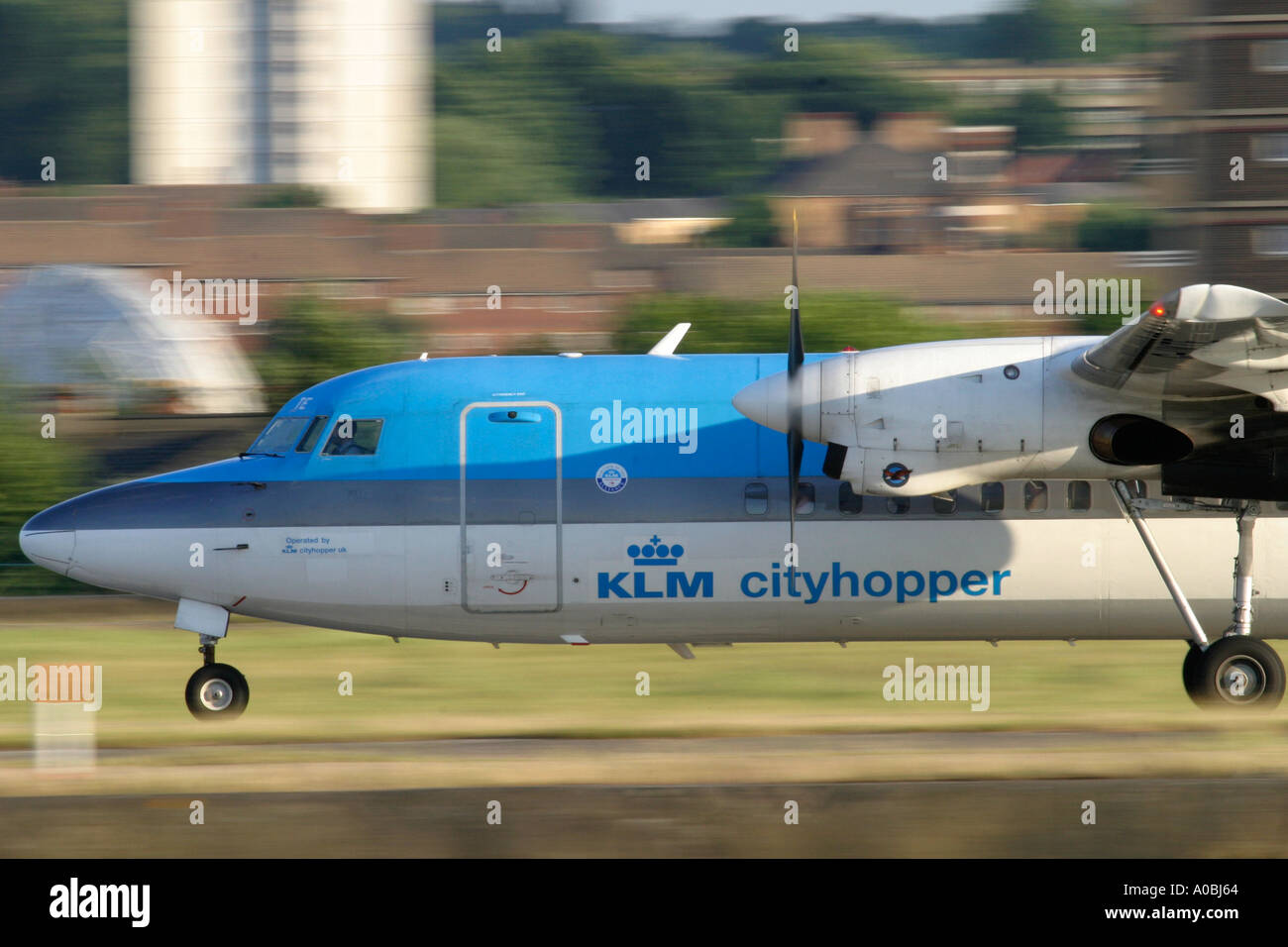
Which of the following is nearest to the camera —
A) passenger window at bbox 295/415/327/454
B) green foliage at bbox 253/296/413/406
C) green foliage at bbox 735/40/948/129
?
passenger window at bbox 295/415/327/454

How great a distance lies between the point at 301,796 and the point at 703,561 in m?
5.35

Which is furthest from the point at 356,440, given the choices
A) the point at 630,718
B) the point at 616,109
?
the point at 616,109

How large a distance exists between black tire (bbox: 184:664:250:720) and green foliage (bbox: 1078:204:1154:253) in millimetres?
61167

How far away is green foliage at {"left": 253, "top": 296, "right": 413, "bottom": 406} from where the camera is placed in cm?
3941

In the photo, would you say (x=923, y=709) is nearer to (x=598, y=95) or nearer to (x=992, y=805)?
(x=992, y=805)

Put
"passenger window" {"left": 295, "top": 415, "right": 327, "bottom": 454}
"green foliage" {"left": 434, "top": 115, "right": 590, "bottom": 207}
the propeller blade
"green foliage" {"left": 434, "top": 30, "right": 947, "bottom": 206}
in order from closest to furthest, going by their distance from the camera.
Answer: the propeller blade
"passenger window" {"left": 295, "top": 415, "right": 327, "bottom": 454}
"green foliage" {"left": 434, "top": 30, "right": 947, "bottom": 206}
"green foliage" {"left": 434, "top": 115, "right": 590, "bottom": 207}

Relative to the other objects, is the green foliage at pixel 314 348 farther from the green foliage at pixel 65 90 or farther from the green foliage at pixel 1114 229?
the green foliage at pixel 65 90

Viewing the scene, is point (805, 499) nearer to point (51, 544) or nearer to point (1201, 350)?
point (1201, 350)

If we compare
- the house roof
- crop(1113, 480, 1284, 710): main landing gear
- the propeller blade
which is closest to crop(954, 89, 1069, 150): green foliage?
the house roof

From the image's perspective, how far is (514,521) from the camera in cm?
1242

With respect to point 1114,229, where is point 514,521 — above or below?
below

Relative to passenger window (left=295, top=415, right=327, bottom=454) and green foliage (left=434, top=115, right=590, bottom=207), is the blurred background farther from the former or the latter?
passenger window (left=295, top=415, right=327, bottom=454)

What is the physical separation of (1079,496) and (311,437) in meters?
6.59

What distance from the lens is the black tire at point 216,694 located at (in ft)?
41.6
